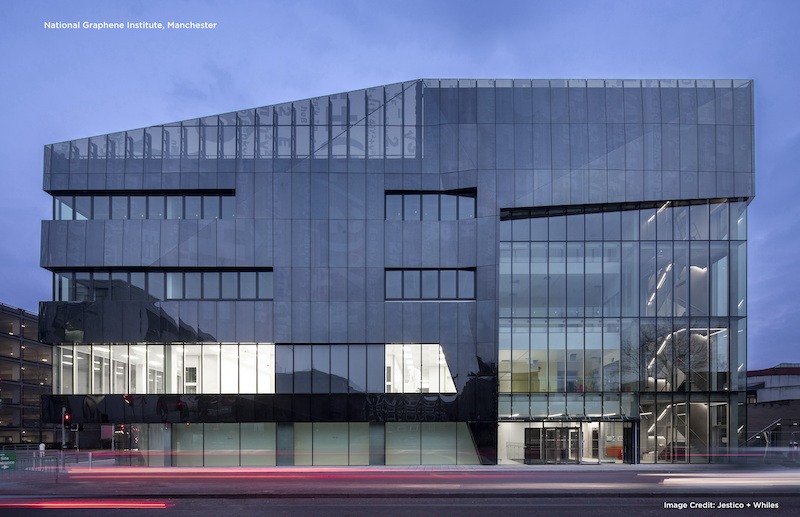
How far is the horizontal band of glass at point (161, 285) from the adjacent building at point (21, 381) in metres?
49.4

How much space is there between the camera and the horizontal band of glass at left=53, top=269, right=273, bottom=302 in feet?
110

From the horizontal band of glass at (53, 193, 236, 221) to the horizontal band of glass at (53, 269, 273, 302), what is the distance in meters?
3.31

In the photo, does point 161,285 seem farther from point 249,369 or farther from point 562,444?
point 562,444

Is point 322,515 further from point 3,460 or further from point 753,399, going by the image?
point 753,399

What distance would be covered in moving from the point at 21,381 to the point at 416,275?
70.1 m

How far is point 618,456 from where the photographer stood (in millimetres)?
32688

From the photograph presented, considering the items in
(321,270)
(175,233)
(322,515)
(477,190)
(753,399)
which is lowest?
(753,399)

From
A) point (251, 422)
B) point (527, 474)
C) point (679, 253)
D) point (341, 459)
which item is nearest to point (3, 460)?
point (251, 422)

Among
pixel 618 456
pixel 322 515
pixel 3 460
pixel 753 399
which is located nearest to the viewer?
pixel 322 515

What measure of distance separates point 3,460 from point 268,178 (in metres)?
19.2

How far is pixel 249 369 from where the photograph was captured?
3322cm

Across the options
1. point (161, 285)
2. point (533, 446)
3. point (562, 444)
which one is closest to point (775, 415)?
point (562, 444)

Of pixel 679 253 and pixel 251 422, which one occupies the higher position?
pixel 679 253

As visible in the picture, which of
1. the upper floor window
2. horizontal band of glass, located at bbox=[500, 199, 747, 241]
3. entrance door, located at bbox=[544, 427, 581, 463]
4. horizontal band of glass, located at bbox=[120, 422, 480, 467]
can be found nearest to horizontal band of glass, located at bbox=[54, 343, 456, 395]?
horizontal band of glass, located at bbox=[120, 422, 480, 467]
